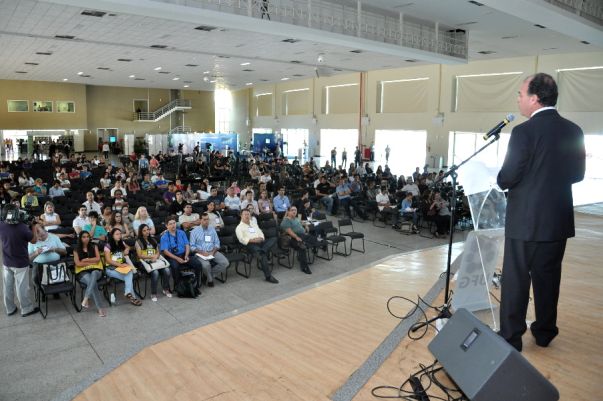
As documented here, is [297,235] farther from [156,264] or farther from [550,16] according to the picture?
[550,16]

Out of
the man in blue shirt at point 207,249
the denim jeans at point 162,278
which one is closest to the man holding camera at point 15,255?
the denim jeans at point 162,278

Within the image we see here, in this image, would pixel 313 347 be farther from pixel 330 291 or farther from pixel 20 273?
pixel 20 273

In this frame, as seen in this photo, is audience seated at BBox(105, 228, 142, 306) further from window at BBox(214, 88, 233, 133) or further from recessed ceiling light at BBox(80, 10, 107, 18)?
window at BBox(214, 88, 233, 133)

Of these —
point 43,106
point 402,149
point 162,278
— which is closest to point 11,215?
point 162,278

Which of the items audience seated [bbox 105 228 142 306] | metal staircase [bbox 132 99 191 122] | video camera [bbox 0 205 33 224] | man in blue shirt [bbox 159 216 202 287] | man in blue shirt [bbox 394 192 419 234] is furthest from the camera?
metal staircase [bbox 132 99 191 122]

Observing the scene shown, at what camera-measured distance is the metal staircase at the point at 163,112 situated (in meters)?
40.6

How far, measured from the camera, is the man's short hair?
2.66 meters

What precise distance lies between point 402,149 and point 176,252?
21.1 m

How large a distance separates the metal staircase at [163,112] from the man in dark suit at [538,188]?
135 ft

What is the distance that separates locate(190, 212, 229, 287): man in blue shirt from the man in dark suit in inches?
259

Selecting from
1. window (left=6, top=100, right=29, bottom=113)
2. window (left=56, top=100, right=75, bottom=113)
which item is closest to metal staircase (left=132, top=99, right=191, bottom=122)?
window (left=56, top=100, right=75, bottom=113)

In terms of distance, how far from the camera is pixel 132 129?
4066 cm

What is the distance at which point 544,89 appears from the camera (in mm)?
2672

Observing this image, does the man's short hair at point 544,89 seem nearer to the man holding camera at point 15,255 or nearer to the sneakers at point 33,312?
the man holding camera at point 15,255
